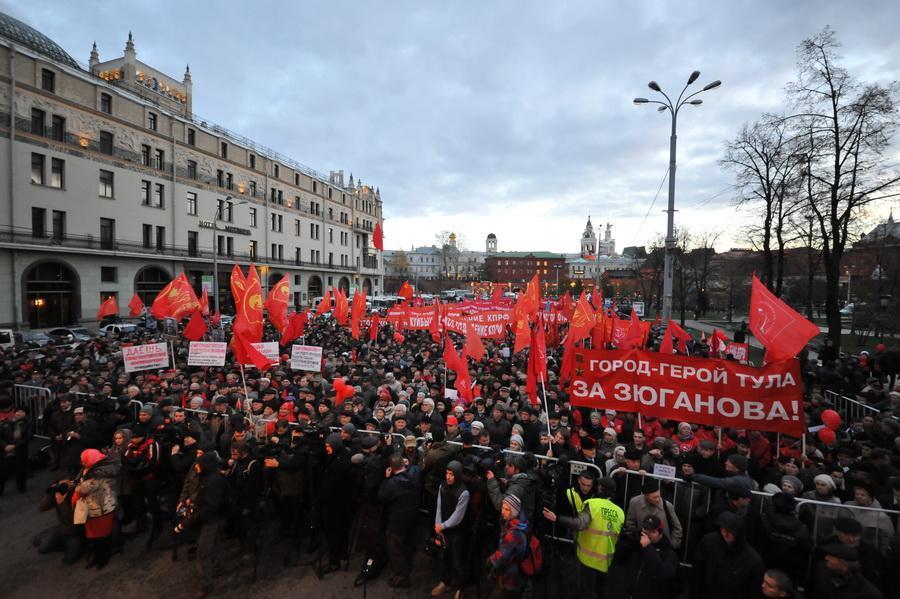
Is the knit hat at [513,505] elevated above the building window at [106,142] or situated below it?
below

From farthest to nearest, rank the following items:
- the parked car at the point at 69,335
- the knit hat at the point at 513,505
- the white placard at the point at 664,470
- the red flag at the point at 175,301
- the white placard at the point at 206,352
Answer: the parked car at the point at 69,335 → the red flag at the point at 175,301 → the white placard at the point at 206,352 → the white placard at the point at 664,470 → the knit hat at the point at 513,505

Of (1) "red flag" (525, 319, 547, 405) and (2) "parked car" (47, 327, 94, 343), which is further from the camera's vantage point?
(2) "parked car" (47, 327, 94, 343)

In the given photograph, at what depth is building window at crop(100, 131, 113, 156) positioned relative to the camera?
31.4 m

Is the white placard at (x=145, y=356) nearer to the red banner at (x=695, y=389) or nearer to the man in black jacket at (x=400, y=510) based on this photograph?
the man in black jacket at (x=400, y=510)

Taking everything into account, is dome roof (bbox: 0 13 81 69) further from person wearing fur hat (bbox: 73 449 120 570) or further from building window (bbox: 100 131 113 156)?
person wearing fur hat (bbox: 73 449 120 570)

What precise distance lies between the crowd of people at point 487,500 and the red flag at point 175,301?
5.32 meters

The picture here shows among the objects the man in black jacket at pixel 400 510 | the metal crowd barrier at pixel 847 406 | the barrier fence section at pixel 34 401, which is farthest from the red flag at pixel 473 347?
the barrier fence section at pixel 34 401

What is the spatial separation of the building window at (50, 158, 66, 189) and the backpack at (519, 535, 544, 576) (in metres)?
38.0

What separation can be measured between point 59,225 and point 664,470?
3862cm

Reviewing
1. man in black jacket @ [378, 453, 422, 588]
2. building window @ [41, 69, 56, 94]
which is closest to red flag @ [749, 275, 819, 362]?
man in black jacket @ [378, 453, 422, 588]

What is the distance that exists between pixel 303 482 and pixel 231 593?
133cm

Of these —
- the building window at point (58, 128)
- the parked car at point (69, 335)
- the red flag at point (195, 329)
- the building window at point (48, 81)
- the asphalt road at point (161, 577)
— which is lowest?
the asphalt road at point (161, 577)

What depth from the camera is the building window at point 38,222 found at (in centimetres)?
2742

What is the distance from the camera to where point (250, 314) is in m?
9.77
